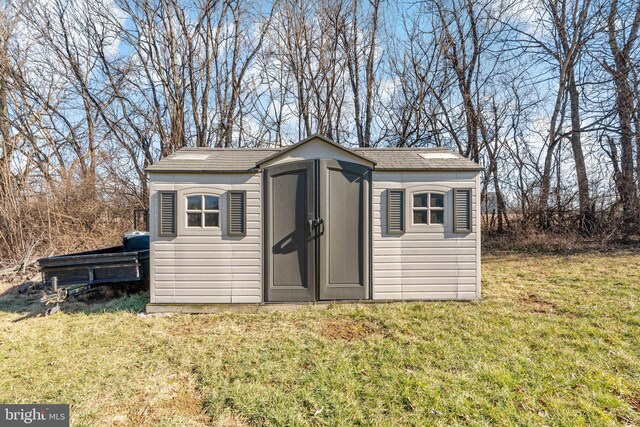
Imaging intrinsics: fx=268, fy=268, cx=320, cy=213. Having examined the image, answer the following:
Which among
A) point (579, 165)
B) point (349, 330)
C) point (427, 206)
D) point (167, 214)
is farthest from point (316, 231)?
point (579, 165)

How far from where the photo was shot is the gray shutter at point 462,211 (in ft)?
14.2

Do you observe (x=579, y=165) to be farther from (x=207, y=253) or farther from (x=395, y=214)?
(x=207, y=253)

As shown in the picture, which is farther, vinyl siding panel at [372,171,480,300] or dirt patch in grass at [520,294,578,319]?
vinyl siding panel at [372,171,480,300]

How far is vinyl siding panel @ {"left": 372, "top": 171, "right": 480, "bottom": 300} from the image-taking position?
4.36 metres

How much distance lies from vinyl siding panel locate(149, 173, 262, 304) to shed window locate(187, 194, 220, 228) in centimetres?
7

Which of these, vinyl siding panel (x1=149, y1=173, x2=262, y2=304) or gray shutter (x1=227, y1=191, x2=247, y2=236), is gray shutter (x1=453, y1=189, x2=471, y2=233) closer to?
vinyl siding panel (x1=149, y1=173, x2=262, y2=304)

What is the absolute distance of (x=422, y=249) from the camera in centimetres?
439

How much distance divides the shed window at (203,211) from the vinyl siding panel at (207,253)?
2.6 inches

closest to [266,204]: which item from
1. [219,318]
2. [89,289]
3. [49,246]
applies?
[219,318]

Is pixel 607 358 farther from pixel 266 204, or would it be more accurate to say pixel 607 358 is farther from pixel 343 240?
pixel 266 204

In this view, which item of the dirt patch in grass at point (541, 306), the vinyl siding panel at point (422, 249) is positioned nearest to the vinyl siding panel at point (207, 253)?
the vinyl siding panel at point (422, 249)

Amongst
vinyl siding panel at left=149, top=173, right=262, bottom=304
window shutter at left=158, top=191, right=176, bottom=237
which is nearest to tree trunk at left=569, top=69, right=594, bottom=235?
vinyl siding panel at left=149, top=173, right=262, bottom=304

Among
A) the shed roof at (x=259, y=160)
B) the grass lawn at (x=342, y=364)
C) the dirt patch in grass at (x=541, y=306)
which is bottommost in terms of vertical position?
the grass lawn at (x=342, y=364)

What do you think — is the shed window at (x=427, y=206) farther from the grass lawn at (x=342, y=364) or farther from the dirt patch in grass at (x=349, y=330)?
the dirt patch in grass at (x=349, y=330)
